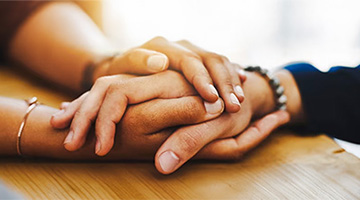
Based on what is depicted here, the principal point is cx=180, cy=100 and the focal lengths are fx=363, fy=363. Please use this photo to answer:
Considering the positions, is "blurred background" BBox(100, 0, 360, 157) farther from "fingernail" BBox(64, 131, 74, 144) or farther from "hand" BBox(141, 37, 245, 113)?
"fingernail" BBox(64, 131, 74, 144)

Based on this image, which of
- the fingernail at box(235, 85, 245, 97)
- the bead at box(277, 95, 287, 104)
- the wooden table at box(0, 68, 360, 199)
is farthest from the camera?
the bead at box(277, 95, 287, 104)

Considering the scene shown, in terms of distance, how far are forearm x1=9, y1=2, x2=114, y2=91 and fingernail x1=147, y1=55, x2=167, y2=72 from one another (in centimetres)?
26

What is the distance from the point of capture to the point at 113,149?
24.5 inches

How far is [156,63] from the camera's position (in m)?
0.69

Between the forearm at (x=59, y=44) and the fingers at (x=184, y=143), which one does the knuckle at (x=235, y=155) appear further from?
the forearm at (x=59, y=44)

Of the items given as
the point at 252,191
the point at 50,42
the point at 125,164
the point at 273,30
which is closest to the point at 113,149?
the point at 125,164

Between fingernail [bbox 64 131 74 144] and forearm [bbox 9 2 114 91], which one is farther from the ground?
forearm [bbox 9 2 114 91]

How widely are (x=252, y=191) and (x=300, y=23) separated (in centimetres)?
136

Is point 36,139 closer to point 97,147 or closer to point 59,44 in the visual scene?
point 97,147

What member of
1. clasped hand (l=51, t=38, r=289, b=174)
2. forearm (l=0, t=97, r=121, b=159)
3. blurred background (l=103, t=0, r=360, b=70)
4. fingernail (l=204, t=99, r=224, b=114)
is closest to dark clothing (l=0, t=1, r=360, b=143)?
clasped hand (l=51, t=38, r=289, b=174)

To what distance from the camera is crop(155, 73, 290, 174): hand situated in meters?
0.59

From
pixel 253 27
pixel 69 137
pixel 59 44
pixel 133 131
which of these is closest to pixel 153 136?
pixel 133 131

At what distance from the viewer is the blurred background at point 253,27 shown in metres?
1.63

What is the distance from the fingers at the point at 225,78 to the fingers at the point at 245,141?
64mm
